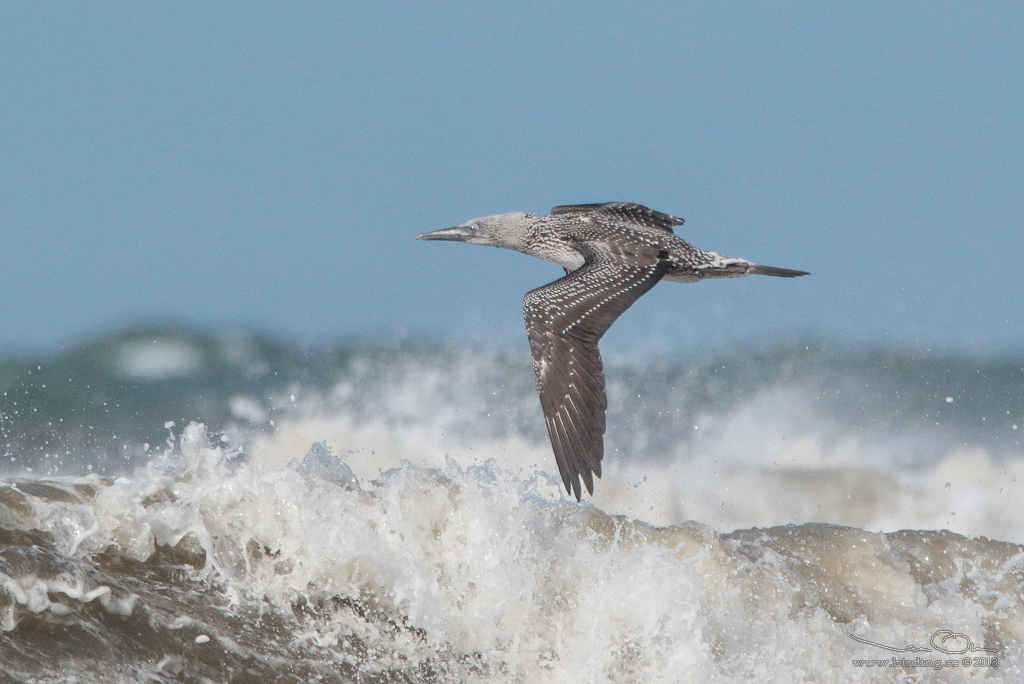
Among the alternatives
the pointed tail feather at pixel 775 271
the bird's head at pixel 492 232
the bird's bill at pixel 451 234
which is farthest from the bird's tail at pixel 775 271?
the bird's bill at pixel 451 234

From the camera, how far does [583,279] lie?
621 cm

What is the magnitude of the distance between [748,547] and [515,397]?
4.78 m

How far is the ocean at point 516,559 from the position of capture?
4977mm

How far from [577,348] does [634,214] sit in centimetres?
223

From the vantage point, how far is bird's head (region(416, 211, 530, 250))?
25.3 ft

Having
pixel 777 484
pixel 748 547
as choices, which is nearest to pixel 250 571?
pixel 748 547

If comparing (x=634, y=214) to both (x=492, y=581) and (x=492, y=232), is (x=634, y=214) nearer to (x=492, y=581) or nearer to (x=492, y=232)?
(x=492, y=232)

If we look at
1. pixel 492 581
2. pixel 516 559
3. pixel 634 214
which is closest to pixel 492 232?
pixel 634 214

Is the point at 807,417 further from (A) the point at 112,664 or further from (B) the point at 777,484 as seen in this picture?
(A) the point at 112,664

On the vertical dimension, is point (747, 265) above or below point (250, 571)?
above

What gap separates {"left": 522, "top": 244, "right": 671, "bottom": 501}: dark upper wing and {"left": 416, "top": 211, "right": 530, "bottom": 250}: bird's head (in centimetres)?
129

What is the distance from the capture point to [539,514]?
246 inches

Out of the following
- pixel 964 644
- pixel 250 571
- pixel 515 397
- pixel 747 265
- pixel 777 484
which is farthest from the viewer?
pixel 515 397

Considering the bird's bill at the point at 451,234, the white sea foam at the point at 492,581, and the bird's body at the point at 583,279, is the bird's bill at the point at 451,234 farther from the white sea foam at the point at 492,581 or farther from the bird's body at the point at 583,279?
the white sea foam at the point at 492,581
